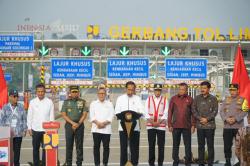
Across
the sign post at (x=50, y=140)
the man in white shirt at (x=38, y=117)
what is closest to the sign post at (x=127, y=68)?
the man in white shirt at (x=38, y=117)

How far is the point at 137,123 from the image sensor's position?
12.2m

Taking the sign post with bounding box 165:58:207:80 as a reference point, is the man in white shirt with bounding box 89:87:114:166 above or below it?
below

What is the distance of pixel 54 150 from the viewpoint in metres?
10.6

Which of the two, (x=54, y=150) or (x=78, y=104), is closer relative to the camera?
(x=54, y=150)

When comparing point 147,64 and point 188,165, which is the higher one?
point 147,64

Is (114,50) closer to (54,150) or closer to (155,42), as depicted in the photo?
(155,42)

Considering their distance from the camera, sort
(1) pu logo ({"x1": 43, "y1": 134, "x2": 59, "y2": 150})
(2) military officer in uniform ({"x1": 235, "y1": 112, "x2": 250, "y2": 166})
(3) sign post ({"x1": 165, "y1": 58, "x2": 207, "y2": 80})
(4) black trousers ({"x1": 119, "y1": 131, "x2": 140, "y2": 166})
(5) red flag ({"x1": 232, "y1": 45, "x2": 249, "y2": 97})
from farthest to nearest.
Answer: (3) sign post ({"x1": 165, "y1": 58, "x2": 207, "y2": 80}) < (5) red flag ({"x1": 232, "y1": 45, "x2": 249, "y2": 97}) < (4) black trousers ({"x1": 119, "y1": 131, "x2": 140, "y2": 166}) < (1) pu logo ({"x1": 43, "y1": 134, "x2": 59, "y2": 150}) < (2) military officer in uniform ({"x1": 235, "y1": 112, "x2": 250, "y2": 166})

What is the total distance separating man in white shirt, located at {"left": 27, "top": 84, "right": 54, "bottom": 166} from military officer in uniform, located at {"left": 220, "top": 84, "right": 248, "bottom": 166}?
4020mm

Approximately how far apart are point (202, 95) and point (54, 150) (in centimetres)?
377

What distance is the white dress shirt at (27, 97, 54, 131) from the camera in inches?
469

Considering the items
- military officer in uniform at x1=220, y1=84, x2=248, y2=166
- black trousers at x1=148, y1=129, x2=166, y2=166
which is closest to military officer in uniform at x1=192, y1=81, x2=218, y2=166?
military officer in uniform at x1=220, y1=84, x2=248, y2=166

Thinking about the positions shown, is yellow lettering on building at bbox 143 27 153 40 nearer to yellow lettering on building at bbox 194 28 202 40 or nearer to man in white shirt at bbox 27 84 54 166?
yellow lettering on building at bbox 194 28 202 40

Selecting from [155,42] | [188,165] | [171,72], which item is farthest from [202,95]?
[155,42]

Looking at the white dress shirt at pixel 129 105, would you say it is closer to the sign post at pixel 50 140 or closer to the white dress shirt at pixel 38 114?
the white dress shirt at pixel 38 114
